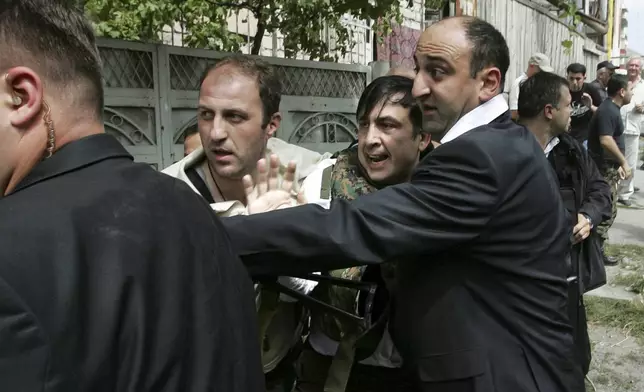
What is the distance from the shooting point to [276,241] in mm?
1604

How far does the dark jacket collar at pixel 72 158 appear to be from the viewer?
3.15 ft

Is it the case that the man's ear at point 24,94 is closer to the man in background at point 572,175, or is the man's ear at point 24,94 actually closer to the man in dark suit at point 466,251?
the man in dark suit at point 466,251

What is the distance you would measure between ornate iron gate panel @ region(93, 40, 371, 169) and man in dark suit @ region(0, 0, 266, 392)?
10.2ft

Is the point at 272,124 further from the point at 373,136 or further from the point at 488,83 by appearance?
the point at 488,83

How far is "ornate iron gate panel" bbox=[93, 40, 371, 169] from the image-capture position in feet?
13.3

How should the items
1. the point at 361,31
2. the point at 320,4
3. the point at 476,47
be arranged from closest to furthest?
the point at 476,47, the point at 320,4, the point at 361,31

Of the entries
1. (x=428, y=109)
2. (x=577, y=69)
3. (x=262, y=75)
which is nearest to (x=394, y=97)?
(x=428, y=109)

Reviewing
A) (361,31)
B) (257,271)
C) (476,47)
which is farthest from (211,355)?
(361,31)

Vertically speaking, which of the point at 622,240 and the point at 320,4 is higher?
the point at 320,4

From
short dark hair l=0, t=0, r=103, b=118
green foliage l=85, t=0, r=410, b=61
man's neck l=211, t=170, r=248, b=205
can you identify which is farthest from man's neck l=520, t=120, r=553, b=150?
short dark hair l=0, t=0, r=103, b=118

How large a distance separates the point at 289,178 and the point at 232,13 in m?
3.87

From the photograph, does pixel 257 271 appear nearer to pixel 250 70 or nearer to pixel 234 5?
pixel 250 70

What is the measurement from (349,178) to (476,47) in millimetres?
633

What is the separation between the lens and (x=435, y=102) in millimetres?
1905
